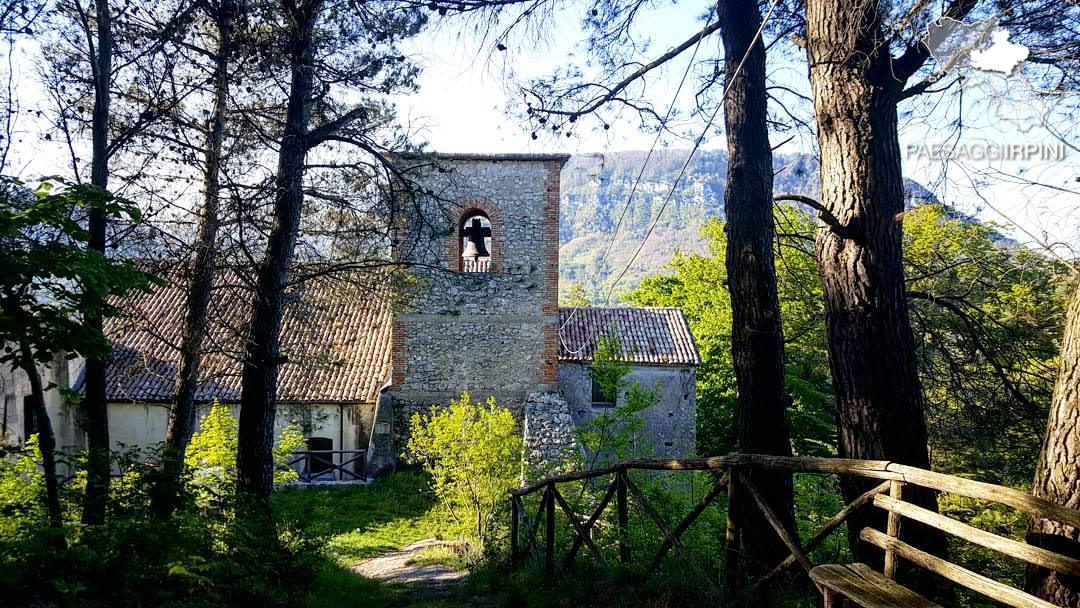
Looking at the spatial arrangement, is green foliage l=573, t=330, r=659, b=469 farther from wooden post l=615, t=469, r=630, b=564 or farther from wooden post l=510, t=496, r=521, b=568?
wooden post l=615, t=469, r=630, b=564

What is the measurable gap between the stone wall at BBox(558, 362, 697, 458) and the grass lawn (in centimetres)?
425

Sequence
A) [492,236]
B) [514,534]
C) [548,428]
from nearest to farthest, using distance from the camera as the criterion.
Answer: [514,534], [548,428], [492,236]

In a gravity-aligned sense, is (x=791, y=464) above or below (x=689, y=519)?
above

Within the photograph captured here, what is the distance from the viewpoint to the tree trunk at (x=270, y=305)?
7.42 metres

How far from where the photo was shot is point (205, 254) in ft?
24.3

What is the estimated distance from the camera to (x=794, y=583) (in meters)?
4.00

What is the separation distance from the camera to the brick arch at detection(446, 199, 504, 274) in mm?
15258

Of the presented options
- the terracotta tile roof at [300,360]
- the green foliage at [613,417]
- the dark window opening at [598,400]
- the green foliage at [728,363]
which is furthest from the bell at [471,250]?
the green foliage at [728,363]

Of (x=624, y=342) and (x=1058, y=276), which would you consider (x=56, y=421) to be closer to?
(x=624, y=342)

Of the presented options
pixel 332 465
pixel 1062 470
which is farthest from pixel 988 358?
pixel 332 465

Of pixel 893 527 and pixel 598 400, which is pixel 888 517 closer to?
pixel 893 527

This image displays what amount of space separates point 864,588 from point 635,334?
49.9ft

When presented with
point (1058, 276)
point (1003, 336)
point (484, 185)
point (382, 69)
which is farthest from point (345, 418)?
point (1058, 276)

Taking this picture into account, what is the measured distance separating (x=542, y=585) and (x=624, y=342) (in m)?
12.0
